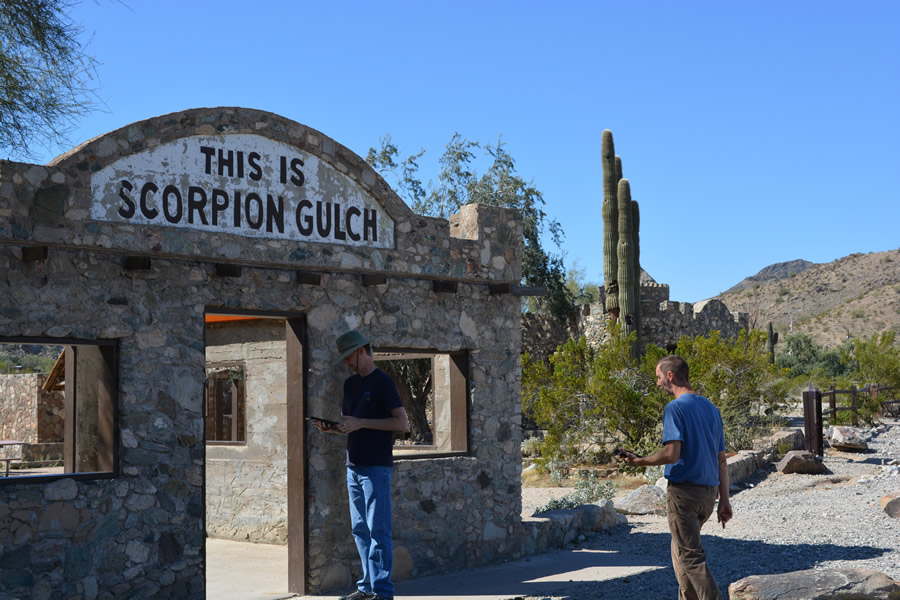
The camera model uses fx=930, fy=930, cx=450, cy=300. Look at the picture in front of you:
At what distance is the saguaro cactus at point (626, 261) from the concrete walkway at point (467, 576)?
46.1 ft

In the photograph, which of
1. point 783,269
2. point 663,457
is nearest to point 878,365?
point 663,457

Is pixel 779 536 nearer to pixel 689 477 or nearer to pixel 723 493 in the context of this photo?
pixel 723 493

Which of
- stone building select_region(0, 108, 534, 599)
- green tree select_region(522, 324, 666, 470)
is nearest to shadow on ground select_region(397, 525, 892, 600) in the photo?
stone building select_region(0, 108, 534, 599)

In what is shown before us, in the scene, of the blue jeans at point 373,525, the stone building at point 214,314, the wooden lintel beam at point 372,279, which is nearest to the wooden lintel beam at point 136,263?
the stone building at point 214,314

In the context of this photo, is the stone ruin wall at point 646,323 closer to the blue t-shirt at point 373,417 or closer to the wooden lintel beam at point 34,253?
the blue t-shirt at point 373,417

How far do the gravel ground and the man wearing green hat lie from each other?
6.54ft

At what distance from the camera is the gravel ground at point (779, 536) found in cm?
873

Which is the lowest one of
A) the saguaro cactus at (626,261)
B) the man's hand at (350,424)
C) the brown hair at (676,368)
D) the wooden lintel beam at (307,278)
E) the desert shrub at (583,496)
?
the desert shrub at (583,496)

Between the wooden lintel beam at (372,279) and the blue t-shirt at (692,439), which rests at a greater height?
the wooden lintel beam at (372,279)

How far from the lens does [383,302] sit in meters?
9.11

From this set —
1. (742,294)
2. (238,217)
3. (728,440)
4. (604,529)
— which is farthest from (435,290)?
(742,294)

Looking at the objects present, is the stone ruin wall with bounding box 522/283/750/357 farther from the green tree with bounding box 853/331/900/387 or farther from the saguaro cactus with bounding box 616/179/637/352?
the green tree with bounding box 853/331/900/387

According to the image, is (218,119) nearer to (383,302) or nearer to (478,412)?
(383,302)

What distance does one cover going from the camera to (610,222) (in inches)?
955
